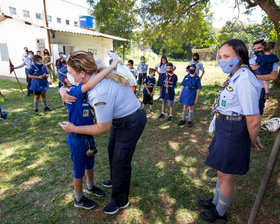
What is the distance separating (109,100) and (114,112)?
22 cm

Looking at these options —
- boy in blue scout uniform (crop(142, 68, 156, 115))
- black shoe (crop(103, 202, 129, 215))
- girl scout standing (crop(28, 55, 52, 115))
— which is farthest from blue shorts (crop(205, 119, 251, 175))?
girl scout standing (crop(28, 55, 52, 115))

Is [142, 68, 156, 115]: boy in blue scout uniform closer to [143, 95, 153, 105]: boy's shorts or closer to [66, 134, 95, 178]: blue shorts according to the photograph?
[143, 95, 153, 105]: boy's shorts

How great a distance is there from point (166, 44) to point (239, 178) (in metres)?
7.56

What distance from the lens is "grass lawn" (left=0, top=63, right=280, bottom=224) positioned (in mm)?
2480

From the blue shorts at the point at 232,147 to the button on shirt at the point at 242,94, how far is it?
0.14 meters

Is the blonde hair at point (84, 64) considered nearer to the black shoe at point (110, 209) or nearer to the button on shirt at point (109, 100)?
the button on shirt at point (109, 100)

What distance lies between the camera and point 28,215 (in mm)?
2467

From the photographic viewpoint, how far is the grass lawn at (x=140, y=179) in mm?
2480

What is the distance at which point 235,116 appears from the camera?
1846 mm

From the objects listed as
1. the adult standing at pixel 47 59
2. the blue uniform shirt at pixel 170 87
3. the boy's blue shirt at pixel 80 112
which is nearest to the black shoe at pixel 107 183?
the boy's blue shirt at pixel 80 112

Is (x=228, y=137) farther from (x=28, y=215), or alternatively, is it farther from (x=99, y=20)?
(x=99, y=20)

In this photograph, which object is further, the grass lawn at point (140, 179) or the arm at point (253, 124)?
the grass lawn at point (140, 179)

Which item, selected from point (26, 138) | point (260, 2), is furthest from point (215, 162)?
point (260, 2)

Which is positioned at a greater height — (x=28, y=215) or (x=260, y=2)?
(x=260, y=2)
